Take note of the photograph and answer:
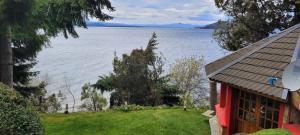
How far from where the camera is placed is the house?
8.55m

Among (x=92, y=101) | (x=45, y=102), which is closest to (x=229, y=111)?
(x=92, y=101)

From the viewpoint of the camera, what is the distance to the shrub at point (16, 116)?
20.4 feet

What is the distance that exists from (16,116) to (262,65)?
696 cm

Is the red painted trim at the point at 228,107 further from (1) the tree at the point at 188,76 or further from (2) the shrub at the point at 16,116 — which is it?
(1) the tree at the point at 188,76

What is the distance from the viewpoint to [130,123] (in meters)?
14.6

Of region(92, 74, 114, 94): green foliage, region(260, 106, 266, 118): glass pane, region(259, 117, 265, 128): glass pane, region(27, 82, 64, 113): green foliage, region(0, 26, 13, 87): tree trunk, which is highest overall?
region(0, 26, 13, 87): tree trunk

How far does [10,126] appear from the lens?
20.3 ft

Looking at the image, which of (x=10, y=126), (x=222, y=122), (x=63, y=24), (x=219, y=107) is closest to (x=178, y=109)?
(x=219, y=107)

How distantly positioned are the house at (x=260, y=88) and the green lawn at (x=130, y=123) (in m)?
2.56

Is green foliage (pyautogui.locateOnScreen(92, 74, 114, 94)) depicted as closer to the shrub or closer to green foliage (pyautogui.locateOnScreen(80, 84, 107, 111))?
green foliage (pyautogui.locateOnScreen(80, 84, 107, 111))

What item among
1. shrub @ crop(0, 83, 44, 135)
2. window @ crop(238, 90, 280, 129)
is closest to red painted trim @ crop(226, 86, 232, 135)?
window @ crop(238, 90, 280, 129)

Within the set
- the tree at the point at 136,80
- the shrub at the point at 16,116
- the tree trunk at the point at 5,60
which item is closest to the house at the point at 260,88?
the shrub at the point at 16,116

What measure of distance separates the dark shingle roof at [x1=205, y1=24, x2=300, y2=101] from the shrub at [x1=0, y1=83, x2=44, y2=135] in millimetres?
5650

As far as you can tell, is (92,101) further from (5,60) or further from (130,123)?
(5,60)
